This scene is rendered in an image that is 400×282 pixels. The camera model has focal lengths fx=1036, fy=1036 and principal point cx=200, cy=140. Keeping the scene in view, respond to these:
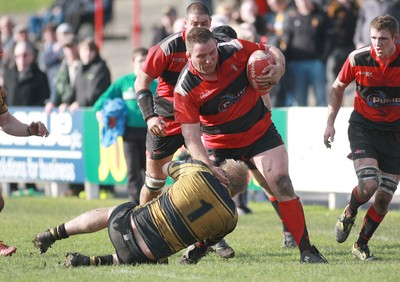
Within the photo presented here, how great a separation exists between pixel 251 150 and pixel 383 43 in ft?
5.39

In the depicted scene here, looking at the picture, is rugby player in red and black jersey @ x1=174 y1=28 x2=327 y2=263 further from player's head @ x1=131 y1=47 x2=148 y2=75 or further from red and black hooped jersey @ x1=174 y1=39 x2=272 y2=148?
player's head @ x1=131 y1=47 x2=148 y2=75

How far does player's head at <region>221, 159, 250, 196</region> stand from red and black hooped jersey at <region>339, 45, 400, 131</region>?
2269 millimetres

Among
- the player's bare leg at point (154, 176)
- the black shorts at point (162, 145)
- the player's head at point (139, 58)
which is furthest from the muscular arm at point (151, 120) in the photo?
the player's head at point (139, 58)

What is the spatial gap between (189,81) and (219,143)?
80 centimetres

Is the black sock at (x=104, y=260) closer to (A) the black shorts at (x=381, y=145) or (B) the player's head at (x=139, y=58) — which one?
(A) the black shorts at (x=381, y=145)

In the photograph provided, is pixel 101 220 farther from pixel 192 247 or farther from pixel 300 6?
pixel 300 6

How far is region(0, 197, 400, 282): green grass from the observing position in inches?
326

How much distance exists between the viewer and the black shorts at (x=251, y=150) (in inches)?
375

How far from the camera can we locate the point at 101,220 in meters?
8.86

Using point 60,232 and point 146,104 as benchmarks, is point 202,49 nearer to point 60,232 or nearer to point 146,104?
point 146,104

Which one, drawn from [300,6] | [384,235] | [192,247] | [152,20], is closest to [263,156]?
[192,247]

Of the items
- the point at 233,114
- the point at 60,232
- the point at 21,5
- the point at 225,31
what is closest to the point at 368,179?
the point at 233,114

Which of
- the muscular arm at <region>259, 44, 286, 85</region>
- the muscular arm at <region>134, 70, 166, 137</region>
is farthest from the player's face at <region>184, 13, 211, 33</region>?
the muscular arm at <region>259, 44, 286, 85</region>

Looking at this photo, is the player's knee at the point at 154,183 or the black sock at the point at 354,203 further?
the player's knee at the point at 154,183
